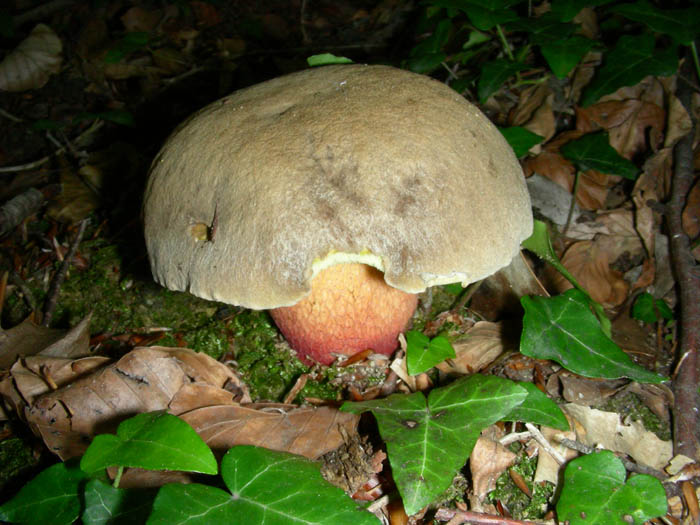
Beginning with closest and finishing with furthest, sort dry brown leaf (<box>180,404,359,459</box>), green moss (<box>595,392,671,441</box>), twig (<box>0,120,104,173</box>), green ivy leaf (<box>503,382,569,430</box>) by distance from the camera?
1. green ivy leaf (<box>503,382,569,430</box>)
2. dry brown leaf (<box>180,404,359,459</box>)
3. green moss (<box>595,392,671,441</box>)
4. twig (<box>0,120,104,173</box>)

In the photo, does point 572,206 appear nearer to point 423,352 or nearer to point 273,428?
point 423,352

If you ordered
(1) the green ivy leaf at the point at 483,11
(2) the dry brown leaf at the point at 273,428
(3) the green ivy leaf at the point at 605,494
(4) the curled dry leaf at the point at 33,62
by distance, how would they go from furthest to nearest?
(4) the curled dry leaf at the point at 33,62
(1) the green ivy leaf at the point at 483,11
(2) the dry brown leaf at the point at 273,428
(3) the green ivy leaf at the point at 605,494

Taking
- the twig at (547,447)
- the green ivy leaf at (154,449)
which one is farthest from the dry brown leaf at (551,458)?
Answer: the green ivy leaf at (154,449)

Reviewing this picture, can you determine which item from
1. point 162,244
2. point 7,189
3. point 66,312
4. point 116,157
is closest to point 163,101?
point 116,157

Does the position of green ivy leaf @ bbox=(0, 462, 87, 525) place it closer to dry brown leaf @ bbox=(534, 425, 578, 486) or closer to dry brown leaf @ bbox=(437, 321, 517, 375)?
dry brown leaf @ bbox=(437, 321, 517, 375)

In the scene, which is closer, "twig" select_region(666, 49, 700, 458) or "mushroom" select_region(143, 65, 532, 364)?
"mushroom" select_region(143, 65, 532, 364)

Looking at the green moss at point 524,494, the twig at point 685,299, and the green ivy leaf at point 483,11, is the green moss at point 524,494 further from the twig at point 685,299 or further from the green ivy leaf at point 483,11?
the green ivy leaf at point 483,11

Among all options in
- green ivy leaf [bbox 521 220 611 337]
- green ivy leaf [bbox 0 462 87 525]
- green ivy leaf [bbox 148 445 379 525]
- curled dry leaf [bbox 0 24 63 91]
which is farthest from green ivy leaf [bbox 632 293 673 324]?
curled dry leaf [bbox 0 24 63 91]
